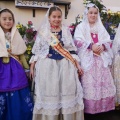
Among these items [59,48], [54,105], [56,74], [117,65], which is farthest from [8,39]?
[117,65]

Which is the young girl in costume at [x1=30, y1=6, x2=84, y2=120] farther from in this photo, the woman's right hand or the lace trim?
the woman's right hand

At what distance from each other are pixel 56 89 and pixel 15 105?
55cm

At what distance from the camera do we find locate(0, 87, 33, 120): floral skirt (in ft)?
9.70

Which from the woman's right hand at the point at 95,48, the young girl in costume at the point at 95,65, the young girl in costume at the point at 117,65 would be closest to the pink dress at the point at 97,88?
the young girl in costume at the point at 95,65

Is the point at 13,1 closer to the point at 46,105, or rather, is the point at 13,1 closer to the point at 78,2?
the point at 78,2

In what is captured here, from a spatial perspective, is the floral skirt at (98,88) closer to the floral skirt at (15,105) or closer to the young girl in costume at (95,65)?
the young girl in costume at (95,65)

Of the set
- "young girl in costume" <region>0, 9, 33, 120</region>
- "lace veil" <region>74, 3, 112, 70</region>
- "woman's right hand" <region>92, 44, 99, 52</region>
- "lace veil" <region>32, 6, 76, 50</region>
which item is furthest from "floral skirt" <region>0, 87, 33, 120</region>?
"woman's right hand" <region>92, 44, 99, 52</region>

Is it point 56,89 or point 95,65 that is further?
point 95,65

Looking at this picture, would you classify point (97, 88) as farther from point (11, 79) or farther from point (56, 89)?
point (11, 79)

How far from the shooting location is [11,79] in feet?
9.70

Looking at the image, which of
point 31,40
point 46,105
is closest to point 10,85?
point 46,105

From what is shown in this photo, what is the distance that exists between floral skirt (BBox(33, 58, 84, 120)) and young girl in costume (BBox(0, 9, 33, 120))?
0.15 m

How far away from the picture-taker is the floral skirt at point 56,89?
2914mm

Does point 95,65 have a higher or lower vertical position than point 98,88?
higher
